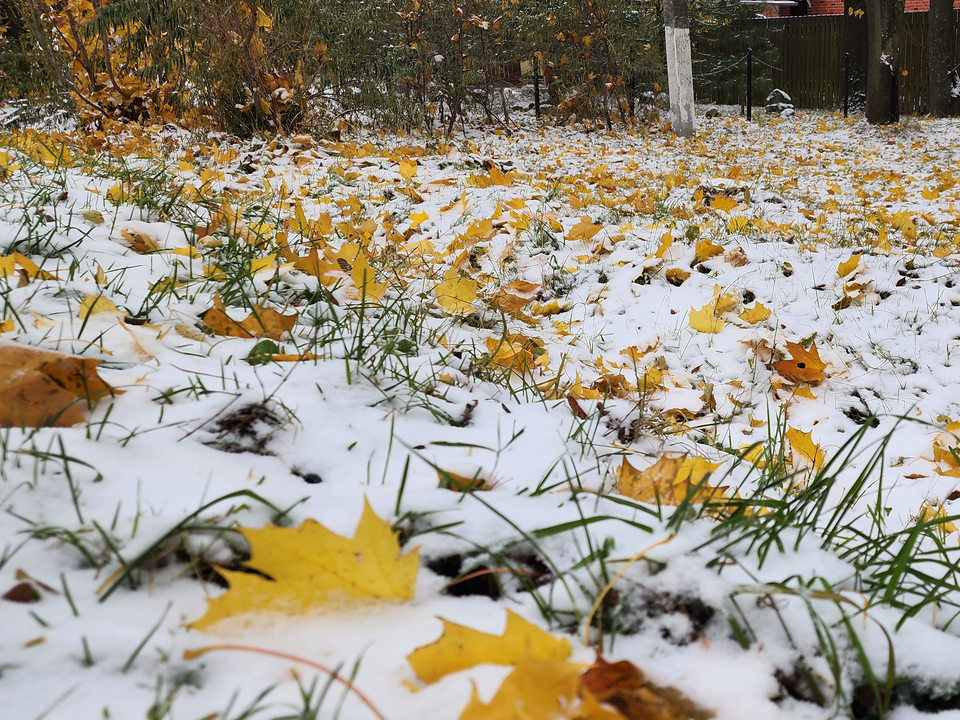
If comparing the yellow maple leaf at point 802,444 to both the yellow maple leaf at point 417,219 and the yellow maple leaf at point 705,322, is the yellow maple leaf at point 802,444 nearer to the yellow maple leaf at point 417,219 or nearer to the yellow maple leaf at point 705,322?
the yellow maple leaf at point 705,322

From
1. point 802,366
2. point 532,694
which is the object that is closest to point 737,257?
point 802,366

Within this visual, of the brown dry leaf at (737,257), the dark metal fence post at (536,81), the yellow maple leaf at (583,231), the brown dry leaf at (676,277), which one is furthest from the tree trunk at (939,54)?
the brown dry leaf at (676,277)

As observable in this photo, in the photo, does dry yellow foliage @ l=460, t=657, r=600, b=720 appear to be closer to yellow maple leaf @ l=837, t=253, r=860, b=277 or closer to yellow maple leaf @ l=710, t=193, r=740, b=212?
yellow maple leaf @ l=837, t=253, r=860, b=277

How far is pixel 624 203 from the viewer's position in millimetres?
4777

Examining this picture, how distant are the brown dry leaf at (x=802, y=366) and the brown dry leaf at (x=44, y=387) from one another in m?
2.09

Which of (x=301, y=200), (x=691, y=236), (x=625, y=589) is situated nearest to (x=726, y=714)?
(x=625, y=589)

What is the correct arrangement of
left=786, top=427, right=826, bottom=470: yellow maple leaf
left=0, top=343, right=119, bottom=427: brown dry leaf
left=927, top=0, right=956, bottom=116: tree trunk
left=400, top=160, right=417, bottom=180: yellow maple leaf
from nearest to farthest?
left=0, top=343, right=119, bottom=427: brown dry leaf → left=786, top=427, right=826, bottom=470: yellow maple leaf → left=400, top=160, right=417, bottom=180: yellow maple leaf → left=927, top=0, right=956, bottom=116: tree trunk

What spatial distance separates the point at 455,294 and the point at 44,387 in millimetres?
1436

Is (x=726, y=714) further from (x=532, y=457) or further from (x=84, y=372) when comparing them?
(x=84, y=372)

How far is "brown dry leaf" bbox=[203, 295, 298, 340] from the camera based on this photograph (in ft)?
5.37

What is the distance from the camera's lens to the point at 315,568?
77 cm

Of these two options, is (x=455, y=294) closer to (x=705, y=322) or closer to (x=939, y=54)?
(x=705, y=322)

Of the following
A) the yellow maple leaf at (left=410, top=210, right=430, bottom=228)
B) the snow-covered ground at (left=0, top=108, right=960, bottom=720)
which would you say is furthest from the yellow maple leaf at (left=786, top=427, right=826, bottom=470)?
the yellow maple leaf at (left=410, top=210, right=430, bottom=228)

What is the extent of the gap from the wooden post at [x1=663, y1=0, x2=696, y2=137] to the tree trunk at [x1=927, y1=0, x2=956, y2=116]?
530 centimetres
